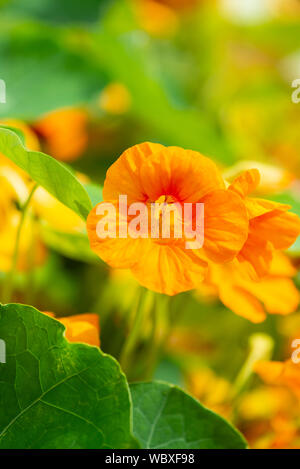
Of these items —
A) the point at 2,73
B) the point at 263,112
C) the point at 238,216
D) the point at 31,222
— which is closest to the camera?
the point at 238,216

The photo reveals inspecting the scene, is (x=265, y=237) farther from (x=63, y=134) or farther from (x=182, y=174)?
(x=63, y=134)

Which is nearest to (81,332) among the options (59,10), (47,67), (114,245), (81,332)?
(81,332)

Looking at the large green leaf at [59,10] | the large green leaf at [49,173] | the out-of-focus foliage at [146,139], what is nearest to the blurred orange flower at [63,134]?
the out-of-focus foliage at [146,139]

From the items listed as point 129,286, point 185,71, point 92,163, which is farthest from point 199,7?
point 129,286

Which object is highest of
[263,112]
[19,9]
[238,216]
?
[19,9]

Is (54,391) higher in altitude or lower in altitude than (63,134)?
lower

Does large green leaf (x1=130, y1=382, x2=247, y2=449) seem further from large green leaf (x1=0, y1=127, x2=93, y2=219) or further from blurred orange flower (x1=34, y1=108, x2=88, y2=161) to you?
blurred orange flower (x1=34, y1=108, x2=88, y2=161)

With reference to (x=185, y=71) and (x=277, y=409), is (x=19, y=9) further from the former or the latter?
(x=277, y=409)

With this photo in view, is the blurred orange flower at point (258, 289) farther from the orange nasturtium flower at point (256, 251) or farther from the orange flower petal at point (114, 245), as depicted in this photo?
the orange flower petal at point (114, 245)
